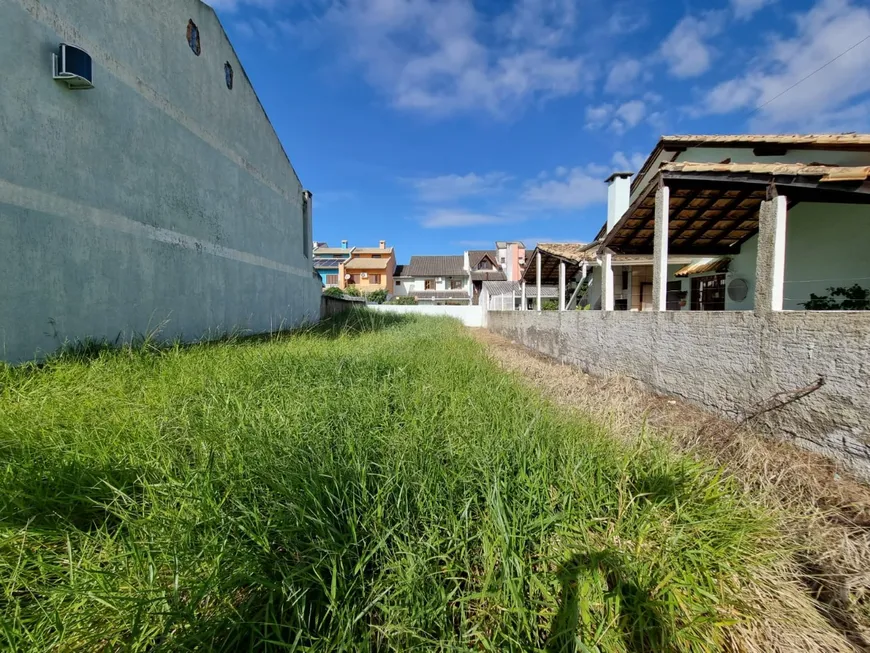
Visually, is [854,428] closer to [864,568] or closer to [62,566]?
[864,568]

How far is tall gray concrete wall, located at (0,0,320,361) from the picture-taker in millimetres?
4207

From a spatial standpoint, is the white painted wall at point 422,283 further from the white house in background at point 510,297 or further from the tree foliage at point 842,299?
the tree foliage at point 842,299

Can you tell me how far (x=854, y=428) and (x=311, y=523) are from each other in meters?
3.92

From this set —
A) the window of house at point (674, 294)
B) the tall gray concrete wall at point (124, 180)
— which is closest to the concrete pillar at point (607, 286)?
the window of house at point (674, 294)

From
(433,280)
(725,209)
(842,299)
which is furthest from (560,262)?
(433,280)

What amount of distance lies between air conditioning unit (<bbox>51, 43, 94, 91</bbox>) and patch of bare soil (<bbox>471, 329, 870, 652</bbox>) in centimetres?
714

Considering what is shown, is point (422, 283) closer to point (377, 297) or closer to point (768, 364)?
point (377, 297)

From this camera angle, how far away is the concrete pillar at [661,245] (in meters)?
5.16

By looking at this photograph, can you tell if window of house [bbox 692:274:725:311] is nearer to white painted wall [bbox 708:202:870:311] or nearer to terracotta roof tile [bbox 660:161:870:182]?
white painted wall [bbox 708:202:870:311]

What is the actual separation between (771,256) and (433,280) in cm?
3791

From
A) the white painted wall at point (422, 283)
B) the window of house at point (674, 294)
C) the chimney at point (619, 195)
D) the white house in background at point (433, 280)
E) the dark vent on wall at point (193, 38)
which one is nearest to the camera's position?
the dark vent on wall at point (193, 38)

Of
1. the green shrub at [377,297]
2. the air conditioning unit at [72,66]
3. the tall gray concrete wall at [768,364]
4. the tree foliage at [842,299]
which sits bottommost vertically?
the tall gray concrete wall at [768,364]

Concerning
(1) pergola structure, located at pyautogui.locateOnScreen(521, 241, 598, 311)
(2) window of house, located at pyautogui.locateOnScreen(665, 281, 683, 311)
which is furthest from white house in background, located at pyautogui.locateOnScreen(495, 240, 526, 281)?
(2) window of house, located at pyautogui.locateOnScreen(665, 281, 683, 311)

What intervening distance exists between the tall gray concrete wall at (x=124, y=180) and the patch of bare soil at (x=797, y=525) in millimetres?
6430
